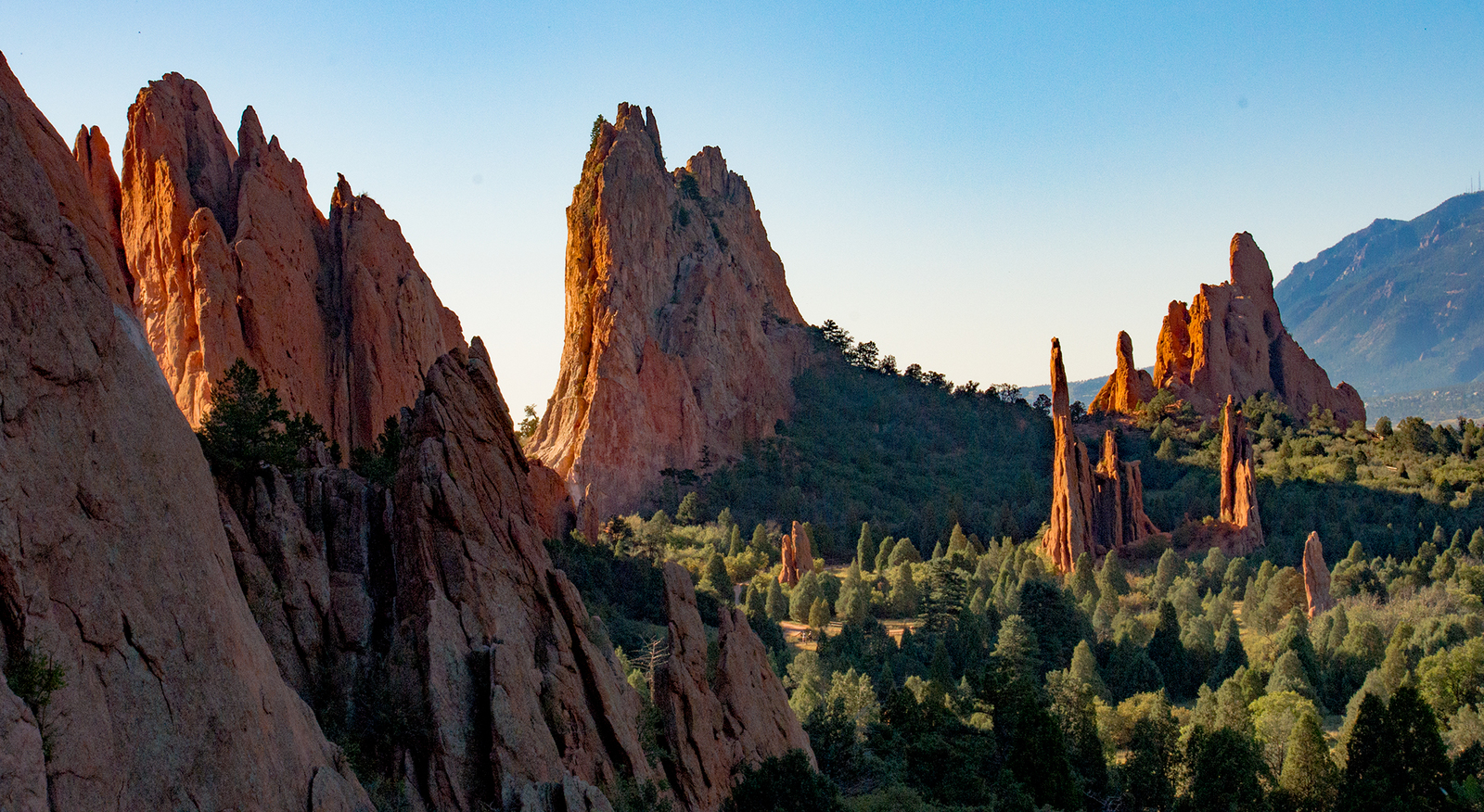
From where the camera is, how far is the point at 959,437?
110m

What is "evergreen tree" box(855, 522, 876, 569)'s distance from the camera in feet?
253

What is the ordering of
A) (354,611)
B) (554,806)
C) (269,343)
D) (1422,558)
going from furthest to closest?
1. (1422,558)
2. (269,343)
3. (354,611)
4. (554,806)

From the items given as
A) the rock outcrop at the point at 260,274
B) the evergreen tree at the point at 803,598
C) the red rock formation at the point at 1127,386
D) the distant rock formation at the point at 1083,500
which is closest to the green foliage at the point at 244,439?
the rock outcrop at the point at 260,274

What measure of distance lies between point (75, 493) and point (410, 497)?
9691mm

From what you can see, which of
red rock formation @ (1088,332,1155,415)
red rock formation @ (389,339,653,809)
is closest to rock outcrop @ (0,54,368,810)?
red rock formation @ (389,339,653,809)

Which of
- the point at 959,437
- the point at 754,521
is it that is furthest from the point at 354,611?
the point at 959,437

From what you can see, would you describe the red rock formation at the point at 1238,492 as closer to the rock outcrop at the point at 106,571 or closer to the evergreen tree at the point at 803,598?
the evergreen tree at the point at 803,598

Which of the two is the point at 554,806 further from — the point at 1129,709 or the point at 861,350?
the point at 861,350

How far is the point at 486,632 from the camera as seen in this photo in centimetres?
2030

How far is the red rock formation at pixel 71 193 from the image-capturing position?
17.1 meters

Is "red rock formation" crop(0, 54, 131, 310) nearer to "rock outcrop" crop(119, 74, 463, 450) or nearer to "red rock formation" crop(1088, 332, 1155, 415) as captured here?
"rock outcrop" crop(119, 74, 463, 450)

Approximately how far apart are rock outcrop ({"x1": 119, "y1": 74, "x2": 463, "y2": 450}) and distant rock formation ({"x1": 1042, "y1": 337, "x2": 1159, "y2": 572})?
146 ft

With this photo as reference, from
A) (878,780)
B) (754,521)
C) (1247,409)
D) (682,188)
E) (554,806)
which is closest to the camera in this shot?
(554,806)

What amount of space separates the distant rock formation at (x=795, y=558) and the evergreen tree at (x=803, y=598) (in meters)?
5.57
